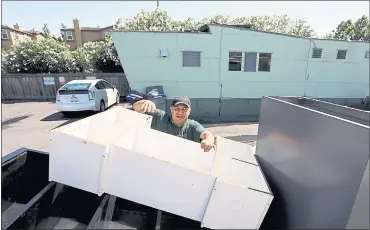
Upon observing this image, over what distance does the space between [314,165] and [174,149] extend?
3.54ft

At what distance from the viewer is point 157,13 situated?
18797 mm

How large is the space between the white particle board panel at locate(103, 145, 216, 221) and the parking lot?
4966mm

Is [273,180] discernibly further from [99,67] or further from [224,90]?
[99,67]

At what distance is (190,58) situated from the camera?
841cm

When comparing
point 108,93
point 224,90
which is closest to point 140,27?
point 108,93

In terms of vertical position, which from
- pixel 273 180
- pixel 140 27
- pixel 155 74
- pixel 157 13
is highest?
pixel 157 13

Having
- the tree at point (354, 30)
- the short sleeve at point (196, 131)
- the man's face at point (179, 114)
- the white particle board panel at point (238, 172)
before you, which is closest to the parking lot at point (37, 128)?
the short sleeve at point (196, 131)

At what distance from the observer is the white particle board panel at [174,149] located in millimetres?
1747

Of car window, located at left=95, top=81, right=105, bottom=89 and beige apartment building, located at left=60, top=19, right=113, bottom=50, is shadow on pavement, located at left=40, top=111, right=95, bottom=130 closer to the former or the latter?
car window, located at left=95, top=81, right=105, bottom=89

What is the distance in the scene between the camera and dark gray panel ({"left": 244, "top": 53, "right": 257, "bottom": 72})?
28.6 ft

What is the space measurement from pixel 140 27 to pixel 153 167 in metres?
20.1

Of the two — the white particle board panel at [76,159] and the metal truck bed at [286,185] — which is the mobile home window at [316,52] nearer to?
the metal truck bed at [286,185]

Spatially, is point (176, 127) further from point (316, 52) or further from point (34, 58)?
point (34, 58)

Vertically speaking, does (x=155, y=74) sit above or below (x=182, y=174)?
above
